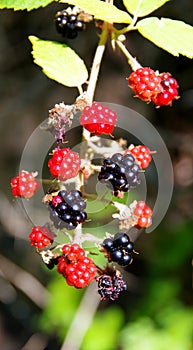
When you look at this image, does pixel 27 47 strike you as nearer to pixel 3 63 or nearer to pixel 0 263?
pixel 3 63

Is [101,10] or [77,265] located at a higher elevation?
[101,10]

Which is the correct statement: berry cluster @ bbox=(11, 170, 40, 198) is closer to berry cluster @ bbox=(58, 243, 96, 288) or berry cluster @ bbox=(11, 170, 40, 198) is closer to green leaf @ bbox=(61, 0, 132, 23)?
berry cluster @ bbox=(58, 243, 96, 288)

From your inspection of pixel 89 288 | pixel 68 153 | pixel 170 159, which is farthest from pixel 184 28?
pixel 170 159

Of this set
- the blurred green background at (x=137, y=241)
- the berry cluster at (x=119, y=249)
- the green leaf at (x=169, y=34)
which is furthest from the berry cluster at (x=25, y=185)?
the blurred green background at (x=137, y=241)

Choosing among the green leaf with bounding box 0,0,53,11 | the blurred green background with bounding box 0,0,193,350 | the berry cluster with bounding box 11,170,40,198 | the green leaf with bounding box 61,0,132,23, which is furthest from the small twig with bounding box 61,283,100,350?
the green leaf with bounding box 61,0,132,23

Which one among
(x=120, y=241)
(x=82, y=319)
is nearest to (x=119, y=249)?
(x=120, y=241)

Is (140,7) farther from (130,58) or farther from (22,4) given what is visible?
(22,4)
